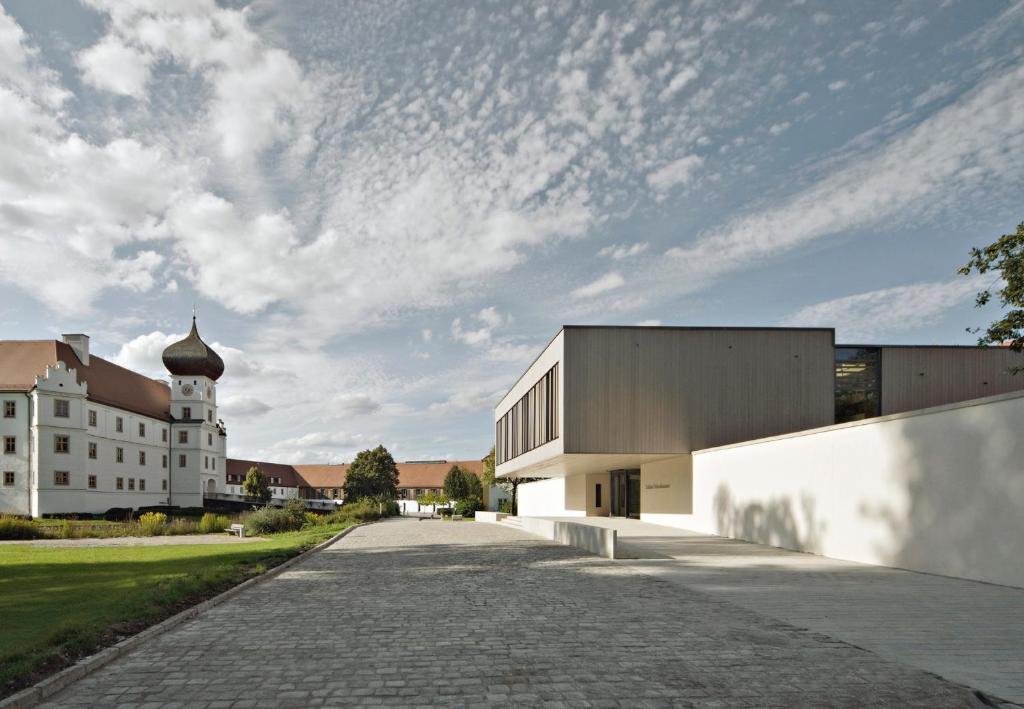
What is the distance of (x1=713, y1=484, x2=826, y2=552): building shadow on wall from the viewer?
58.1ft

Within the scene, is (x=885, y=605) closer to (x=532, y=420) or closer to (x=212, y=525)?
(x=532, y=420)

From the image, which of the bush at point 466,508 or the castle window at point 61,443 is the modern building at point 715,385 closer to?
the bush at point 466,508

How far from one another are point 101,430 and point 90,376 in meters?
4.90

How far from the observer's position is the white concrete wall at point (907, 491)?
11695mm

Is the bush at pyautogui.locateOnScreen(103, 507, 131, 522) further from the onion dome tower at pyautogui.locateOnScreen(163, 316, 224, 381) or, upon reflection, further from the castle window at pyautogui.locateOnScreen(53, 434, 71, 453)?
the onion dome tower at pyautogui.locateOnScreen(163, 316, 224, 381)

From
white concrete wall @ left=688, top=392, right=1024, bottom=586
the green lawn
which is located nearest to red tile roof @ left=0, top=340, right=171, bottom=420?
the green lawn

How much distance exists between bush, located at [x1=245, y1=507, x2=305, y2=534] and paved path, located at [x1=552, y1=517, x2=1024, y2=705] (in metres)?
18.1

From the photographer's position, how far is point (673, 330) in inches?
1081

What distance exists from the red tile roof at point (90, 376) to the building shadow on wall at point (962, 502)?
51556 millimetres

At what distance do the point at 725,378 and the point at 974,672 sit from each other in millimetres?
21686

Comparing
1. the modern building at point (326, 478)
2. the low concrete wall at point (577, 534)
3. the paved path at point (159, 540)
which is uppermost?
the low concrete wall at point (577, 534)

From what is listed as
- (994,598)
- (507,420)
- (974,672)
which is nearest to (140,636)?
(974,672)

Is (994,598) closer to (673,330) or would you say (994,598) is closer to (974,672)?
(974,672)

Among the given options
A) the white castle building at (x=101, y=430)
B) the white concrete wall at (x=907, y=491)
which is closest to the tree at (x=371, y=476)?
the white castle building at (x=101, y=430)
